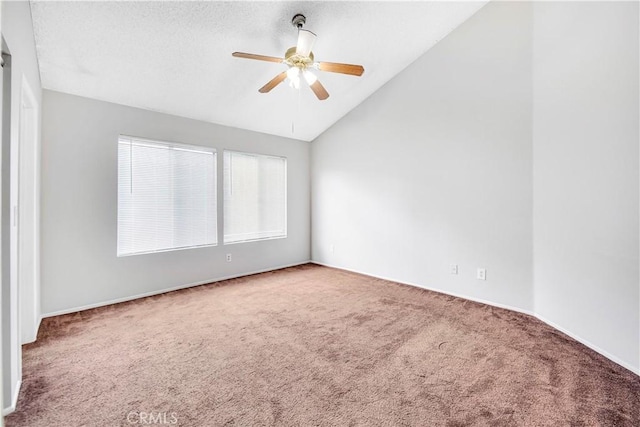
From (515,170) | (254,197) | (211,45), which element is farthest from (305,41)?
(254,197)

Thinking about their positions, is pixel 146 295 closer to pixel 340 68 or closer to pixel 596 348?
pixel 340 68

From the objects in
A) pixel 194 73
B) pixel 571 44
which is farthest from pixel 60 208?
pixel 571 44

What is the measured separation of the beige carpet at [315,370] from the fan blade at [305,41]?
99.2 inches

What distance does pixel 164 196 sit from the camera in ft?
12.2

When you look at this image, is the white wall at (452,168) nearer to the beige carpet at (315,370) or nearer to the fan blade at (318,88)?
the beige carpet at (315,370)

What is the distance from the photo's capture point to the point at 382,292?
3.73m

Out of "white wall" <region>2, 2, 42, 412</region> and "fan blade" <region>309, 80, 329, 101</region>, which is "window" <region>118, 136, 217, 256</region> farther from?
"fan blade" <region>309, 80, 329, 101</region>

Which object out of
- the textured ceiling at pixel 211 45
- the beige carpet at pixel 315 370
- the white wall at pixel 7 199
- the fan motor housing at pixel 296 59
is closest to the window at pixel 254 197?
the textured ceiling at pixel 211 45

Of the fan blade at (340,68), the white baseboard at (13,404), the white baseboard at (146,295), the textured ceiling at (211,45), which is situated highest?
the textured ceiling at (211,45)

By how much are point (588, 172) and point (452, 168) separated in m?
1.36

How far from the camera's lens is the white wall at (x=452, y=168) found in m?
3.04

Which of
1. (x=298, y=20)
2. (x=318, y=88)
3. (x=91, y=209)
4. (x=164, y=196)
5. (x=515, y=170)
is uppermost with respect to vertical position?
(x=298, y=20)

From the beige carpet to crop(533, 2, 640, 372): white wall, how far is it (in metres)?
0.31

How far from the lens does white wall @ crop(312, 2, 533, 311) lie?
304 cm
